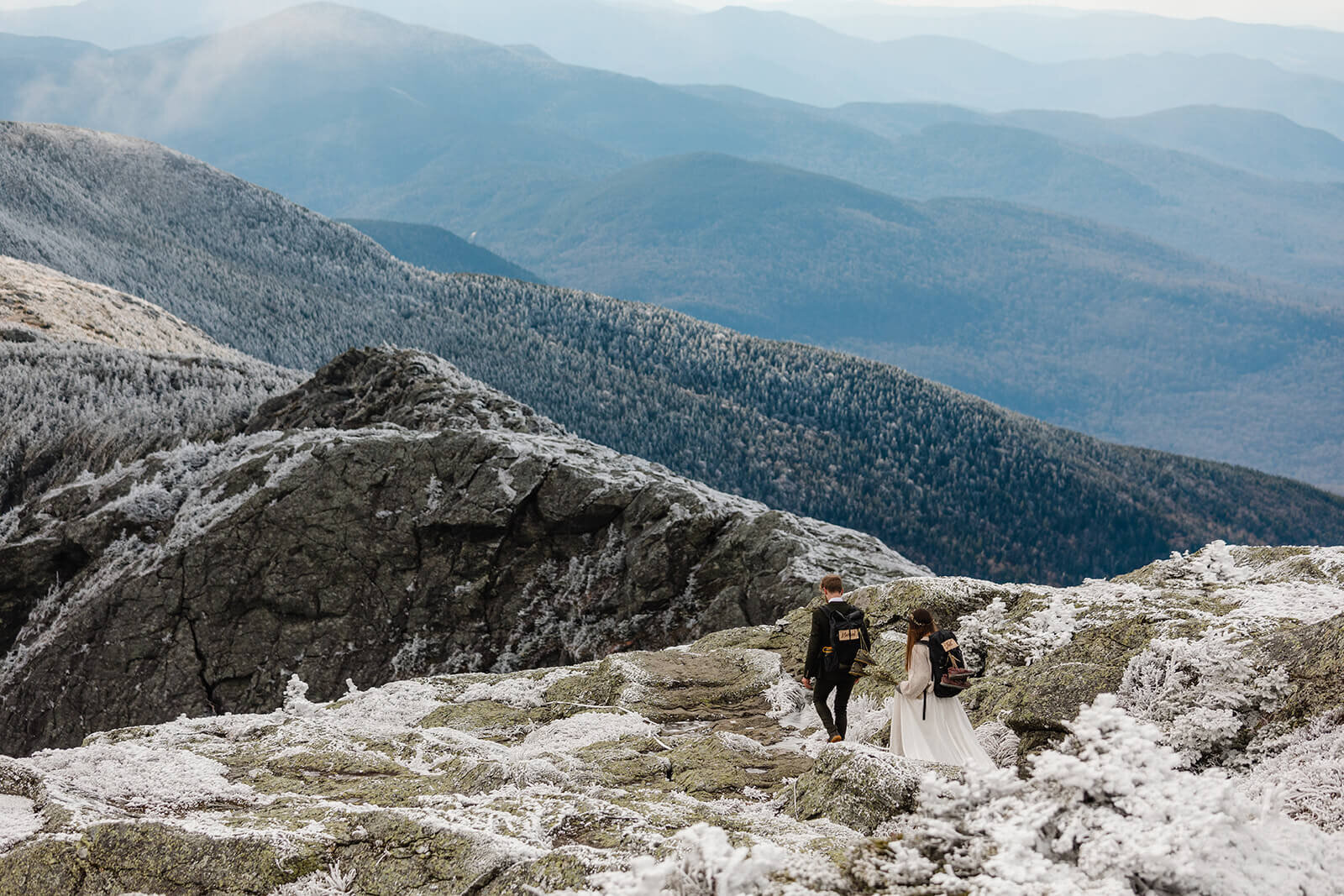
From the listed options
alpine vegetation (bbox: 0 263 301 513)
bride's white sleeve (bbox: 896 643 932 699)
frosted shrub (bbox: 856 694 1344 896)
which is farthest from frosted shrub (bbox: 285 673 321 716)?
alpine vegetation (bbox: 0 263 301 513)

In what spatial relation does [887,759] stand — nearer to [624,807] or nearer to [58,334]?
[624,807]

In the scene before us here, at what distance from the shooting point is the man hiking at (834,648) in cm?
1459

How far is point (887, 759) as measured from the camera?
997 cm

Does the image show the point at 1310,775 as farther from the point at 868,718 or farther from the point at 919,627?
the point at 868,718

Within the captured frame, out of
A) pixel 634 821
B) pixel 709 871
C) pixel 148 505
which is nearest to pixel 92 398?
pixel 148 505

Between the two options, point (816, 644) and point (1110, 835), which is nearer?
point (1110, 835)

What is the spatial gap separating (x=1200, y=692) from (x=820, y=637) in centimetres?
512

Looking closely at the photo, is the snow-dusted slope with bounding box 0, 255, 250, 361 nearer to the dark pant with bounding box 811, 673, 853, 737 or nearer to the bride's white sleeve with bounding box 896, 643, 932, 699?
the dark pant with bounding box 811, 673, 853, 737

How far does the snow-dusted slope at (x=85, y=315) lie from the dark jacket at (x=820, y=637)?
51.9 meters

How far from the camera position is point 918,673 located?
12.2 m

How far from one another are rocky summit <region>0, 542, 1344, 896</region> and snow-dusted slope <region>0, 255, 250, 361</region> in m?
49.8

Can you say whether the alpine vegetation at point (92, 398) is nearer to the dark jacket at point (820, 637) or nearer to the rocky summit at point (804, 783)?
the rocky summit at point (804, 783)

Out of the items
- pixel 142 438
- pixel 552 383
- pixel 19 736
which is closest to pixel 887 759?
pixel 19 736

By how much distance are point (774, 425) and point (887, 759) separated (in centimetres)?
18131
